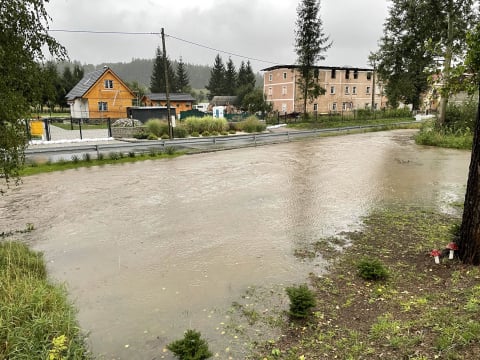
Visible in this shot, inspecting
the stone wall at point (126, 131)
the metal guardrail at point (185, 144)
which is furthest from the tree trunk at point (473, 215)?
the stone wall at point (126, 131)

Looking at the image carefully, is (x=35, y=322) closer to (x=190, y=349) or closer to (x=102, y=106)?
(x=190, y=349)

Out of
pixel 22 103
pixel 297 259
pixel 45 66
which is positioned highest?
pixel 45 66

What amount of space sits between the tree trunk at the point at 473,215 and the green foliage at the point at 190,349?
12.6 feet

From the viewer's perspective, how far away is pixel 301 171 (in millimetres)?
14383

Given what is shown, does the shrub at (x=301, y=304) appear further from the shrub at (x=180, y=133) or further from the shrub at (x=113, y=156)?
the shrub at (x=180, y=133)

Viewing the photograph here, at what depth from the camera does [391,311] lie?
432 cm

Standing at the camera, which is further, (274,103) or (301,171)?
(274,103)

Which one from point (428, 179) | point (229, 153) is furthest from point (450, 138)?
point (229, 153)

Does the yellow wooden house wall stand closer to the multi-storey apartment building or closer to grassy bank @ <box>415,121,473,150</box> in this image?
the multi-storey apartment building

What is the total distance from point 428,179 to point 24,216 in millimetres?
11962

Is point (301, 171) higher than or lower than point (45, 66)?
lower

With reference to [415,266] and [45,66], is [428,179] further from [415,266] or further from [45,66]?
[45,66]

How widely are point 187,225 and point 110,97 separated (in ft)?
134

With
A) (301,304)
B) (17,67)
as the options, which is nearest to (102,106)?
(17,67)
